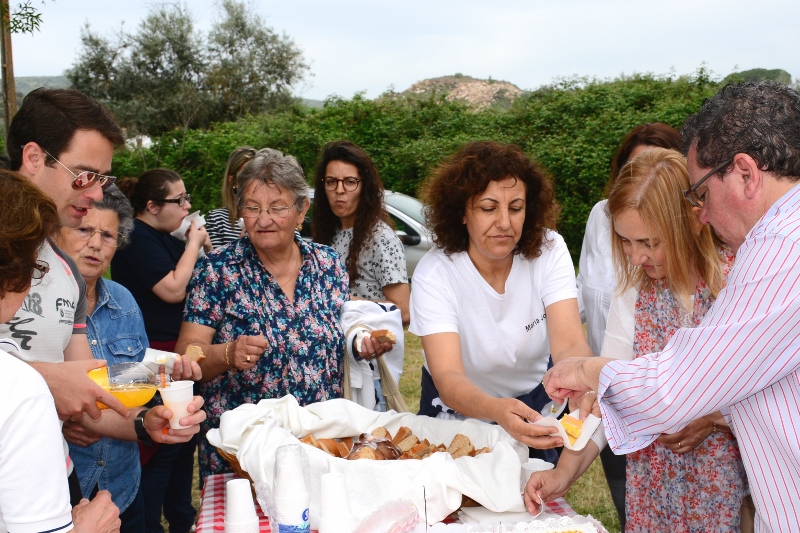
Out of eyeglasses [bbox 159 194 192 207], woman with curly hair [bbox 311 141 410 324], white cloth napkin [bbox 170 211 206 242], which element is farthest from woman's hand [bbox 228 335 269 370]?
white cloth napkin [bbox 170 211 206 242]

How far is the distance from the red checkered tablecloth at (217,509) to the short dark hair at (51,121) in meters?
1.15

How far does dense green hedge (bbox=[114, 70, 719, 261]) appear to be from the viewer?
11992 mm

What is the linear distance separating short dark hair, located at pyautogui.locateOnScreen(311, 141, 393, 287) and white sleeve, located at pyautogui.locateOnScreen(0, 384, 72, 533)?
291 cm

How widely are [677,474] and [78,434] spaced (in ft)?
6.37

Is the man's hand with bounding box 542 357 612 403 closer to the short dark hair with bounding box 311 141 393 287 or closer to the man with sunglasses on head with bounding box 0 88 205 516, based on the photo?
the man with sunglasses on head with bounding box 0 88 205 516

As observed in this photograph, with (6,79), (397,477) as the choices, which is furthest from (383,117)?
(397,477)

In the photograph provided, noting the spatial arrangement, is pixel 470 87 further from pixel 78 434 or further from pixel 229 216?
pixel 78 434

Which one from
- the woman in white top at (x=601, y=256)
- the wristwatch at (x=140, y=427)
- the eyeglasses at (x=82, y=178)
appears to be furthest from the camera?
the woman in white top at (x=601, y=256)

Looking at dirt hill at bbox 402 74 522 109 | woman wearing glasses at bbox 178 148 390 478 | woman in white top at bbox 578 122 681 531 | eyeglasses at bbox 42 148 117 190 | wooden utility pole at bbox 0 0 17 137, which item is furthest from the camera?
dirt hill at bbox 402 74 522 109

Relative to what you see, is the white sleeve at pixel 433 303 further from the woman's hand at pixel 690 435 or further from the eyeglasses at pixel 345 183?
the eyeglasses at pixel 345 183

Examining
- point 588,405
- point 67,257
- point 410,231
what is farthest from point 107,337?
point 410,231

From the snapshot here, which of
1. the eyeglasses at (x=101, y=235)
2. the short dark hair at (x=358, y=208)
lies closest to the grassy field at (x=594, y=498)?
the short dark hair at (x=358, y=208)

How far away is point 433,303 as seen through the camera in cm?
263

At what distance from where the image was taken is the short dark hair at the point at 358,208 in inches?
169
